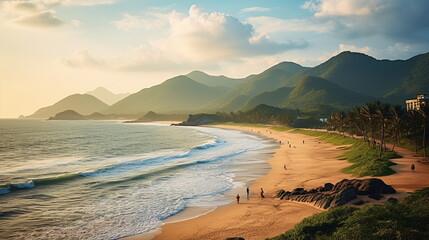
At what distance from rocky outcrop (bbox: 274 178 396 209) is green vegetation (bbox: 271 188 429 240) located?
5851mm

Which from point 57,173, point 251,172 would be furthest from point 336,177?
point 57,173

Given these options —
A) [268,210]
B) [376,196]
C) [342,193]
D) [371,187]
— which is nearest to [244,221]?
[268,210]

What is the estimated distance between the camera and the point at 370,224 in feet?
51.9

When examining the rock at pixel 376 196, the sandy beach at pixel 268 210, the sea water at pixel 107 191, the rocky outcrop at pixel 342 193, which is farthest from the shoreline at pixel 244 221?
the rock at pixel 376 196

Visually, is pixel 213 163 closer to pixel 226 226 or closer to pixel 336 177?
pixel 336 177

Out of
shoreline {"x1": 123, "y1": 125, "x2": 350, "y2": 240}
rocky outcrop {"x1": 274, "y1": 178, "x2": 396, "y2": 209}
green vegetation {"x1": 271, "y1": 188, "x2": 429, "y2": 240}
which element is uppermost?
green vegetation {"x1": 271, "y1": 188, "x2": 429, "y2": 240}

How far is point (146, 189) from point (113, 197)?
477 centimetres

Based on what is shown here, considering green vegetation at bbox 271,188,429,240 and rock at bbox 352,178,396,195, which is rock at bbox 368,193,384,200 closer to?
rock at bbox 352,178,396,195

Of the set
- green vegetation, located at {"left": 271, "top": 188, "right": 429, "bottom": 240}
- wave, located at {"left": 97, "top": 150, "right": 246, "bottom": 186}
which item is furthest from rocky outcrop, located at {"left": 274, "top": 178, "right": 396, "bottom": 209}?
wave, located at {"left": 97, "top": 150, "right": 246, "bottom": 186}

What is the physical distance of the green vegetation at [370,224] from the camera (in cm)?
1419

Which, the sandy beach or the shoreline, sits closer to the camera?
the shoreline

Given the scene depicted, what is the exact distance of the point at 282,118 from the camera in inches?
6353

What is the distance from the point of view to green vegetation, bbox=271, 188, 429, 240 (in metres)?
14.2

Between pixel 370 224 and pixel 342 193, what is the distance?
11209mm
